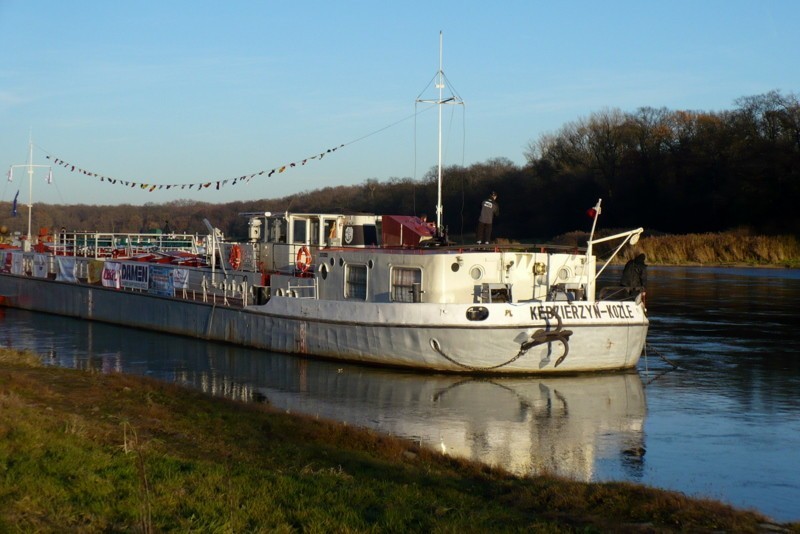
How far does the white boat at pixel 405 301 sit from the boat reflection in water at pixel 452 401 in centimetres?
54

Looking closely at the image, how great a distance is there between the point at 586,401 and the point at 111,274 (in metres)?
21.8

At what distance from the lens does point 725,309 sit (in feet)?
124

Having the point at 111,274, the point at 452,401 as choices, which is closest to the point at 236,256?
the point at 111,274

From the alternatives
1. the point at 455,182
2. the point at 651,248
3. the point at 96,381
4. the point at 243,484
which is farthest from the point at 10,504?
the point at 651,248

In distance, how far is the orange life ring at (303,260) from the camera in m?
27.3

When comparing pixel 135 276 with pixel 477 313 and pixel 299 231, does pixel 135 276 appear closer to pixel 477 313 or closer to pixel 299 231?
pixel 299 231

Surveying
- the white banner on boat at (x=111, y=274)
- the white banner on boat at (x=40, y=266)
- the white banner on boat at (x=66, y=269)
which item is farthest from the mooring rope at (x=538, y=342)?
the white banner on boat at (x=40, y=266)

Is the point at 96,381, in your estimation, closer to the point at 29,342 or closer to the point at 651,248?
the point at 29,342

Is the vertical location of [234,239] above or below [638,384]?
above

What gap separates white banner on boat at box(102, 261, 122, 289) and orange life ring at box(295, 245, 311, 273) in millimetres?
10624

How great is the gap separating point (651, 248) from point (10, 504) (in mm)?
62232

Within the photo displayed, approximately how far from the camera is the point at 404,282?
2320 centimetres

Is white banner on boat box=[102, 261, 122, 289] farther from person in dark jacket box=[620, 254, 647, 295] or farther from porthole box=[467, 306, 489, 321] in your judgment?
person in dark jacket box=[620, 254, 647, 295]

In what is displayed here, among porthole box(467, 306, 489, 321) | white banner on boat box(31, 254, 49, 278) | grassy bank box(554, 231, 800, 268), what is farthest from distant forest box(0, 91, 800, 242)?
porthole box(467, 306, 489, 321)
